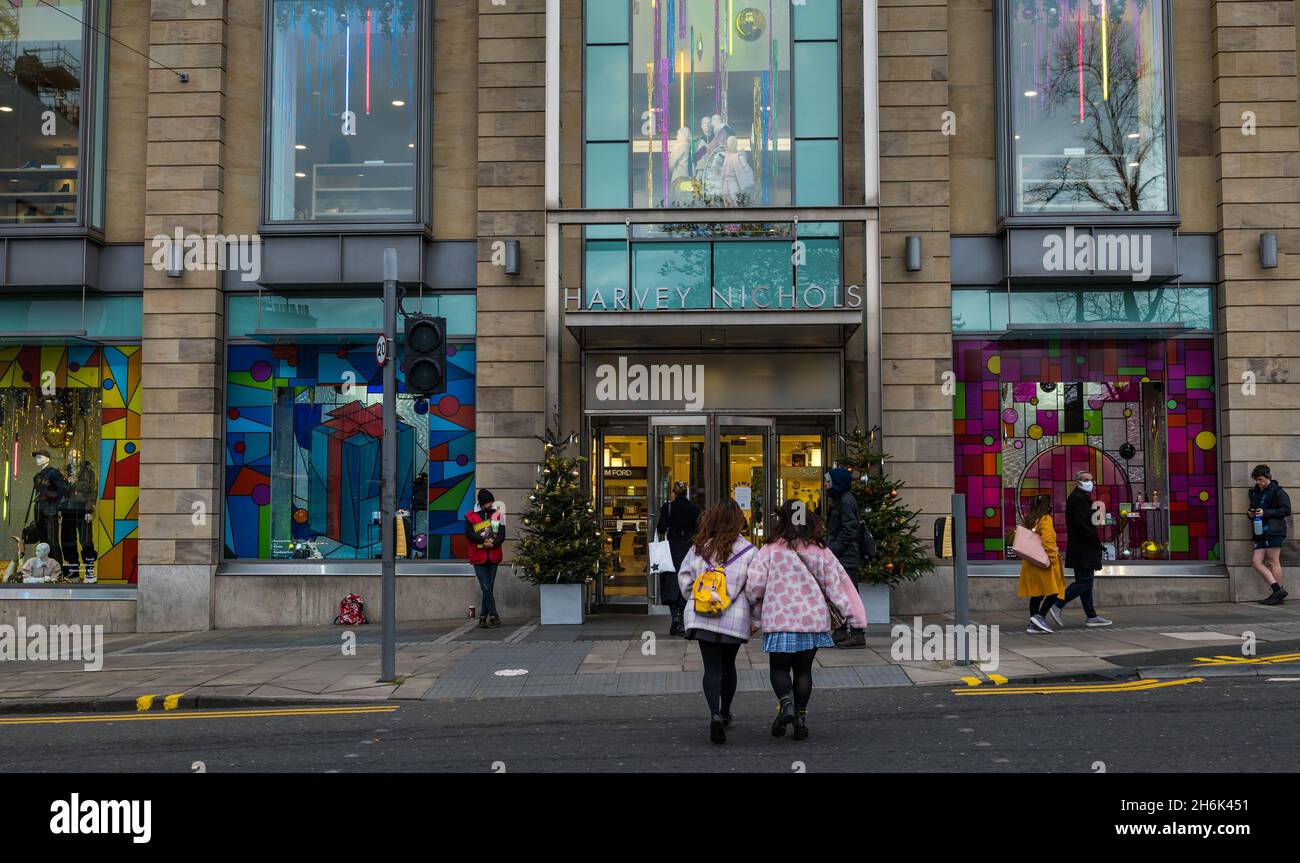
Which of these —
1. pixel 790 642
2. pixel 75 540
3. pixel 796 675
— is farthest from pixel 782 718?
pixel 75 540

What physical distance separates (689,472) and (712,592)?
789cm

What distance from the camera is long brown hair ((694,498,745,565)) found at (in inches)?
296

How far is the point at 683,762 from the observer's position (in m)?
6.91

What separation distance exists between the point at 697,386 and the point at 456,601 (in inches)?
179

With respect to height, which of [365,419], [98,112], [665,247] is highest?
[98,112]

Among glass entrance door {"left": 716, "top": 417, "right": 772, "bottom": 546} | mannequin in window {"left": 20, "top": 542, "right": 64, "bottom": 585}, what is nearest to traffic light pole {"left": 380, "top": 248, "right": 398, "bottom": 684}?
glass entrance door {"left": 716, "top": 417, "right": 772, "bottom": 546}

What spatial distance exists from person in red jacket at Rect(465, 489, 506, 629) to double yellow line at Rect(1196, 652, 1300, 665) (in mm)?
8113

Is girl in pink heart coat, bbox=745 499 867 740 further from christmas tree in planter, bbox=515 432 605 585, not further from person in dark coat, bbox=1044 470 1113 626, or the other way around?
christmas tree in planter, bbox=515 432 605 585

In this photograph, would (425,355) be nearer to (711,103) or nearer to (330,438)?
(330,438)

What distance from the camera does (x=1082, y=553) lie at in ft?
41.3

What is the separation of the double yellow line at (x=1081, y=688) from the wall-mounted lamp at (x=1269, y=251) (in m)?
7.76

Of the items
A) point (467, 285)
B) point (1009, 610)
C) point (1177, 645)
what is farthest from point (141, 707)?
point (1009, 610)
